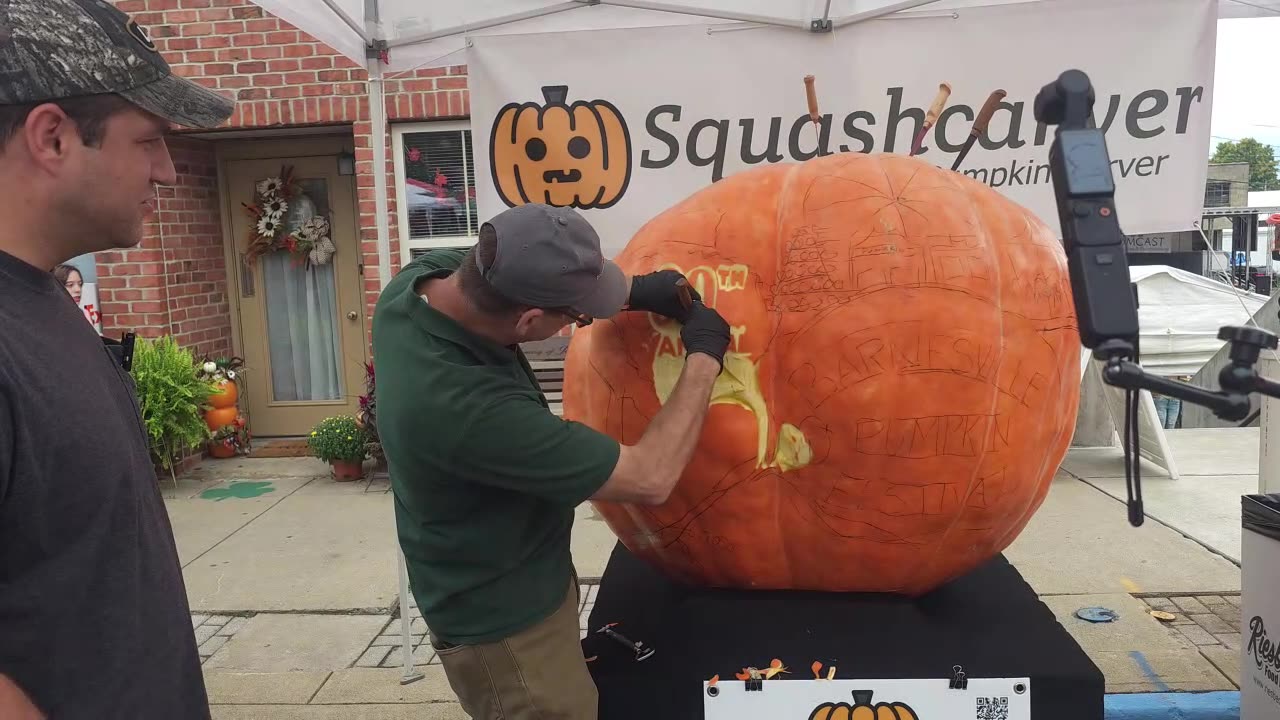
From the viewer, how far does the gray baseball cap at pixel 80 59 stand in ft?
3.69

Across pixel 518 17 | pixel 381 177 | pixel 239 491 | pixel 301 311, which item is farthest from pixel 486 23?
pixel 301 311

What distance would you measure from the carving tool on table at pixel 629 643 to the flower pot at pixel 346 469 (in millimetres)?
4412

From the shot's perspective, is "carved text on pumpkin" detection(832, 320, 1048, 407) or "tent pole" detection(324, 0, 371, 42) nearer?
"carved text on pumpkin" detection(832, 320, 1048, 407)

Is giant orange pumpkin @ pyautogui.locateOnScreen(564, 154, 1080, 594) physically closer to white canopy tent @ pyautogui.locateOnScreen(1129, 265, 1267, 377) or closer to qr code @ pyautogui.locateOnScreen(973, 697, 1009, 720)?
qr code @ pyautogui.locateOnScreen(973, 697, 1009, 720)

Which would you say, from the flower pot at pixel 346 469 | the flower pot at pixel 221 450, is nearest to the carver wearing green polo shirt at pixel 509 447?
the flower pot at pixel 346 469

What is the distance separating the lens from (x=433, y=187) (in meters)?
6.12

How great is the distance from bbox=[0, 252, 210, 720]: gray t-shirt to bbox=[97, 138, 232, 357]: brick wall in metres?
5.49

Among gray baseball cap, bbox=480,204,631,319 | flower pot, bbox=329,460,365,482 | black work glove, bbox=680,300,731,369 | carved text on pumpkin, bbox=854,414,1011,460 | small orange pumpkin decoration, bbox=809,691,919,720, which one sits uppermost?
gray baseball cap, bbox=480,204,631,319

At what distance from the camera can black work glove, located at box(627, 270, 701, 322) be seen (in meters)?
1.72

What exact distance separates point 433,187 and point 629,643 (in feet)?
15.8

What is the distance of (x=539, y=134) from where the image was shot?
327 cm

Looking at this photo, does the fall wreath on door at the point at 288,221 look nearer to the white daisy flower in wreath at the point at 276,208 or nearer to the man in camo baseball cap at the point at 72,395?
the white daisy flower in wreath at the point at 276,208

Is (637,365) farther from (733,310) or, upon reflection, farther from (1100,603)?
(1100,603)

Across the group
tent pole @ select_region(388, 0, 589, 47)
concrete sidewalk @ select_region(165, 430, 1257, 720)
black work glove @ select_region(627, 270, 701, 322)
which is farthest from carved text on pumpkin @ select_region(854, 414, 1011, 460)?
tent pole @ select_region(388, 0, 589, 47)
